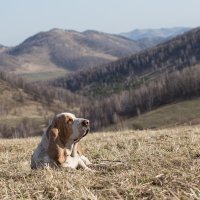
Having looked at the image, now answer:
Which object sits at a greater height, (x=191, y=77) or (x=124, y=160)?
(x=191, y=77)

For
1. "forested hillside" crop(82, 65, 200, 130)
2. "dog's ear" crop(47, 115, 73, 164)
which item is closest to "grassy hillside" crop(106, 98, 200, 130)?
"forested hillside" crop(82, 65, 200, 130)

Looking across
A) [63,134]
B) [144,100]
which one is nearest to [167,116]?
[144,100]

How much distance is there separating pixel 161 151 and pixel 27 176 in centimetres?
370

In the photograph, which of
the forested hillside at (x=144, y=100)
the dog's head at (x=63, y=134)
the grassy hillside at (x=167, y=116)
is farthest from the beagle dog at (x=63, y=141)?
the forested hillside at (x=144, y=100)

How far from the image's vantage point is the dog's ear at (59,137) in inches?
388

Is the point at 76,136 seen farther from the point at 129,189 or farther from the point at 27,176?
the point at 129,189

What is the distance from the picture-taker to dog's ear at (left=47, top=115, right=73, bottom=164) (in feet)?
32.3

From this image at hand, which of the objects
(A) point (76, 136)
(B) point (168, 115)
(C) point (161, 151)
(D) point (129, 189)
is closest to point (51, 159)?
(A) point (76, 136)

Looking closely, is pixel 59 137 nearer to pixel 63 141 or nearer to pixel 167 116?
pixel 63 141

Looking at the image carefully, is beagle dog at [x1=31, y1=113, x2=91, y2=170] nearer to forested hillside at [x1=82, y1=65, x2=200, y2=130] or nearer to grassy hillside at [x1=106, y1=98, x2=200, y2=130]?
grassy hillside at [x1=106, y1=98, x2=200, y2=130]

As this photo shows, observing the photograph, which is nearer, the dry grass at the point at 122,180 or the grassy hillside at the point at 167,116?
the dry grass at the point at 122,180

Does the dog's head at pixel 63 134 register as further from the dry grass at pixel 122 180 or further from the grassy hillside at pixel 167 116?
the grassy hillside at pixel 167 116

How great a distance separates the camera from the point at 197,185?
6.84m

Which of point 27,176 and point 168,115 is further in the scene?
point 168,115
